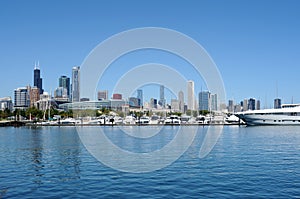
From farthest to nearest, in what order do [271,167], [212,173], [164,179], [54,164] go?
1. [54,164]
2. [271,167]
3. [212,173]
4. [164,179]

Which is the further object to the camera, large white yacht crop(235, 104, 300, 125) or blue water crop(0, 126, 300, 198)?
large white yacht crop(235, 104, 300, 125)

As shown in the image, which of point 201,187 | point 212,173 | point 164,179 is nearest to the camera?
point 201,187

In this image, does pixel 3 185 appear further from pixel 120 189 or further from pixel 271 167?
pixel 271 167

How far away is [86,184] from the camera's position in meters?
29.2

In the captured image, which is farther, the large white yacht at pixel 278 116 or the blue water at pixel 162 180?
the large white yacht at pixel 278 116

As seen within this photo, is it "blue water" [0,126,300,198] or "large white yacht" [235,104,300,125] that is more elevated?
"large white yacht" [235,104,300,125]

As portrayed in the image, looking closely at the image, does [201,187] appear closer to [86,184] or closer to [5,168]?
[86,184]

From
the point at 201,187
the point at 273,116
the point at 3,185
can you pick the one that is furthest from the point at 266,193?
the point at 273,116

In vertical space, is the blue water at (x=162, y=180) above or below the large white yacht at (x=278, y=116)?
below

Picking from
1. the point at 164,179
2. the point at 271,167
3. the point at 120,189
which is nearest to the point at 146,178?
the point at 164,179

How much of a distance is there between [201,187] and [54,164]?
2037cm

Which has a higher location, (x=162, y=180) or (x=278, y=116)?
(x=278, y=116)

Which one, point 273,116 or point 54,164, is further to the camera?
point 273,116

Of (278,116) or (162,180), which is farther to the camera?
(278,116)
